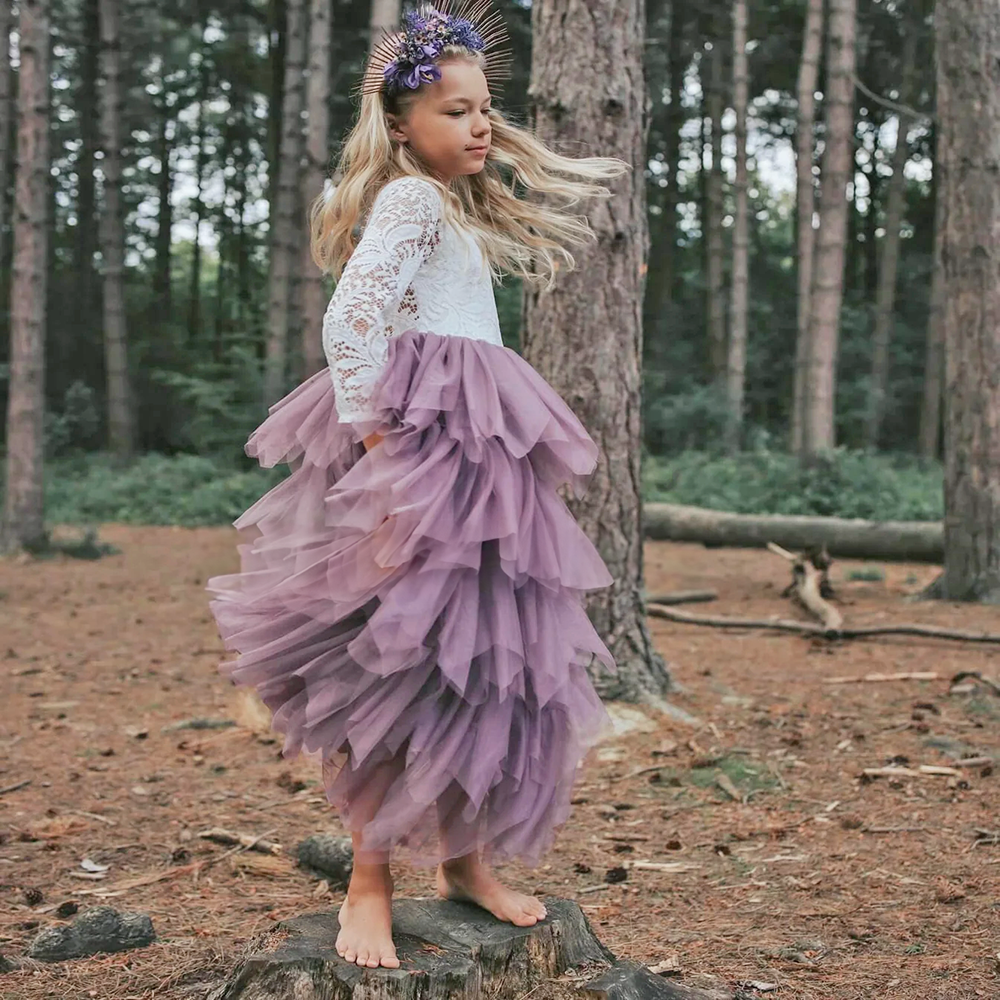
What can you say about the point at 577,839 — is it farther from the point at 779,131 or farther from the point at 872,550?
the point at 779,131

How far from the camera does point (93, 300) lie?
26.8 meters

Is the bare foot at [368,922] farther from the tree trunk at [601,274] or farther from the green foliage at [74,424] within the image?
the green foliage at [74,424]

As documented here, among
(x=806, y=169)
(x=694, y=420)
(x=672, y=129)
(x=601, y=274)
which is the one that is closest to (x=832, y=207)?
(x=806, y=169)

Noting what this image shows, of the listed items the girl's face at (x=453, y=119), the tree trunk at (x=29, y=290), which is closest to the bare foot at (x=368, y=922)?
the girl's face at (x=453, y=119)

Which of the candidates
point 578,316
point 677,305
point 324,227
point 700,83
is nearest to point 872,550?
point 578,316

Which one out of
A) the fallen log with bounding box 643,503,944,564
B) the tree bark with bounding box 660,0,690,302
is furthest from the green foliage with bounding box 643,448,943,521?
the tree bark with bounding box 660,0,690,302

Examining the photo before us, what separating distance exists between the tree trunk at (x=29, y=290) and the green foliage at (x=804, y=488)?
26.6ft

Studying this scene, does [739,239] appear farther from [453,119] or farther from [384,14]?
[453,119]

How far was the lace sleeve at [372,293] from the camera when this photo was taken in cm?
271

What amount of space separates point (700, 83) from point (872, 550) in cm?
1812

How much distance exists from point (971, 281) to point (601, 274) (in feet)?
14.9

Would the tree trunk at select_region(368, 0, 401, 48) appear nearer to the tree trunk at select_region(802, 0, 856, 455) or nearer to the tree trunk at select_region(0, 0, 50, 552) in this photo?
the tree trunk at select_region(0, 0, 50, 552)

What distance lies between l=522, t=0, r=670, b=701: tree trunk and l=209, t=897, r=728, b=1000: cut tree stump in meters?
3.01

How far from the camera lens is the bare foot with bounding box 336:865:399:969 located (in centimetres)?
266
